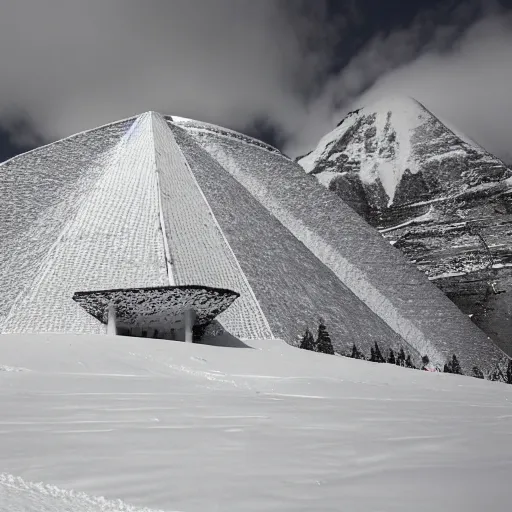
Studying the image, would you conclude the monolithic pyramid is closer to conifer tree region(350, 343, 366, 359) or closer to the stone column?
conifer tree region(350, 343, 366, 359)

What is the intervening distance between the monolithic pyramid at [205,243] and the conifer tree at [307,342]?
19 cm

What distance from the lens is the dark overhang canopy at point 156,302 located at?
299 inches

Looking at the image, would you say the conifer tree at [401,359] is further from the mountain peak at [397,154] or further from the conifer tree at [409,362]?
the mountain peak at [397,154]

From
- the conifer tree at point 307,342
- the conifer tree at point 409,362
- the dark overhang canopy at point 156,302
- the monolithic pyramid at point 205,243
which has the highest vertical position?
the monolithic pyramid at point 205,243

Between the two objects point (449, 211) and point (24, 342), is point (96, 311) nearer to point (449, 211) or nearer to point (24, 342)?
point (24, 342)

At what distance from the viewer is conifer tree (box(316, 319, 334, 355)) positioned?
11486mm

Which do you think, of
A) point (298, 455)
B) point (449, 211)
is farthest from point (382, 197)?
point (298, 455)

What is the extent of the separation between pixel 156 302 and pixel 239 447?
610 centimetres

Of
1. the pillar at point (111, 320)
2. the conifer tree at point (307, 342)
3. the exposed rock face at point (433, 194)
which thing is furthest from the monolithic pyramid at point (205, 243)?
the exposed rock face at point (433, 194)

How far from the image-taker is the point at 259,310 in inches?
444

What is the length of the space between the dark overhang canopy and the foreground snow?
3766mm

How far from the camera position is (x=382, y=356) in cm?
1428

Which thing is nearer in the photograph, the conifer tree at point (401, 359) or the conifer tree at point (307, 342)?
the conifer tree at point (307, 342)

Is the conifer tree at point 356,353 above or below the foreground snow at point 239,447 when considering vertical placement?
above
